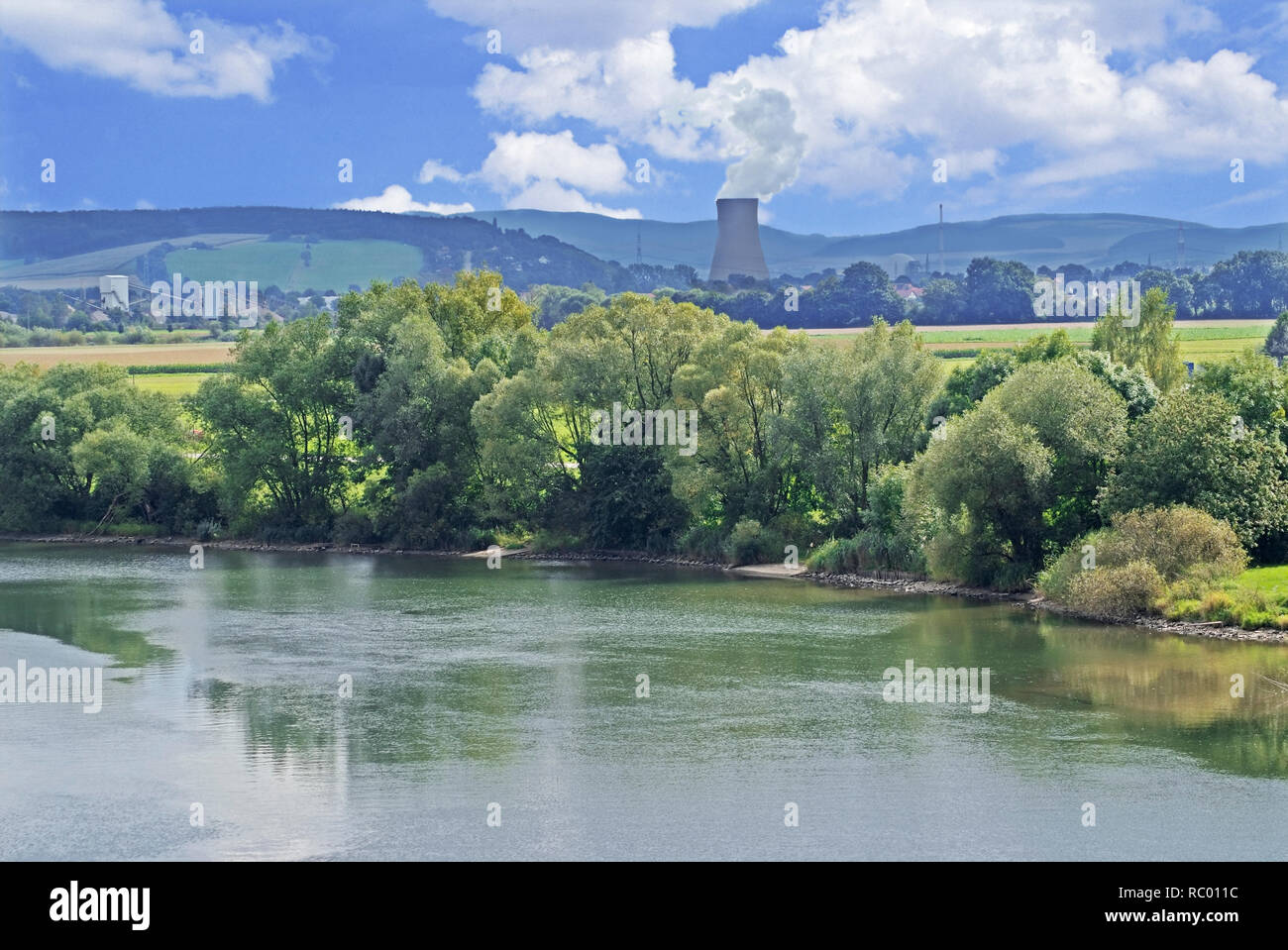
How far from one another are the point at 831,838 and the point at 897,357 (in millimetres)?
31825

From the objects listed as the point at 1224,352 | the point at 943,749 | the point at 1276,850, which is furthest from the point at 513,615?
the point at 1224,352

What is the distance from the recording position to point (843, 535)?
54.4m

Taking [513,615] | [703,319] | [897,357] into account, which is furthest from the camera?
[703,319]

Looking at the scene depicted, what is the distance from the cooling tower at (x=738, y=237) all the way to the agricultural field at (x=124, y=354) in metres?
44.6

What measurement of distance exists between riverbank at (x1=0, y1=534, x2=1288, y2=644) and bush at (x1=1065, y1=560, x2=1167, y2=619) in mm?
257

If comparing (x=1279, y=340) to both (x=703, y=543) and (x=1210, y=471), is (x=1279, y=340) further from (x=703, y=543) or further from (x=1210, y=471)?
(x=1210, y=471)

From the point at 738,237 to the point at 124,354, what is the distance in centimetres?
5623

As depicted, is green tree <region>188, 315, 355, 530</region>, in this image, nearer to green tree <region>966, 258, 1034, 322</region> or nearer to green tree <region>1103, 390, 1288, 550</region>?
green tree <region>1103, 390, 1288, 550</region>

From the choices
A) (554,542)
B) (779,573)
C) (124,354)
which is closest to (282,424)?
(554,542)

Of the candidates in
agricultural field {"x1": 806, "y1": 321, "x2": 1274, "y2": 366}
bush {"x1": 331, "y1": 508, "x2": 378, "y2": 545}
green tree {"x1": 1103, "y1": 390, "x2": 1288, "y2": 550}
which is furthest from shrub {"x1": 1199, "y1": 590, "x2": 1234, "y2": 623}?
agricultural field {"x1": 806, "y1": 321, "x2": 1274, "y2": 366}

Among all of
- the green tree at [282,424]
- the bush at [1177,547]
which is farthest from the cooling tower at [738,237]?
the bush at [1177,547]

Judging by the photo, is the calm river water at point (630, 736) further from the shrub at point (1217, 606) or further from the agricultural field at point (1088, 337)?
the agricultural field at point (1088, 337)

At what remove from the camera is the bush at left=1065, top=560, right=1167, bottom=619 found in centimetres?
4016
